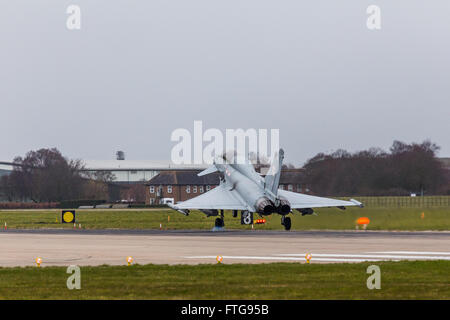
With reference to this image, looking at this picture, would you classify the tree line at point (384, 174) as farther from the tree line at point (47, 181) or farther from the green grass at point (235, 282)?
the tree line at point (47, 181)

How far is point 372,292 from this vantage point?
16.3 metres

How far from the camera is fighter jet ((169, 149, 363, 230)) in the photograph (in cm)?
4691

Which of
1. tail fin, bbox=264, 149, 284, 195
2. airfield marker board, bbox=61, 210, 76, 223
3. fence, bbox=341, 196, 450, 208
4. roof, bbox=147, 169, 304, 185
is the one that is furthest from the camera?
roof, bbox=147, 169, 304, 185

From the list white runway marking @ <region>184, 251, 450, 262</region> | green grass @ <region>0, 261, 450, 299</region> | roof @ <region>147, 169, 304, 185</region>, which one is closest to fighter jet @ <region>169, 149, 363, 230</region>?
white runway marking @ <region>184, 251, 450, 262</region>

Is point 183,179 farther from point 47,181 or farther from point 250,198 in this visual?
point 250,198

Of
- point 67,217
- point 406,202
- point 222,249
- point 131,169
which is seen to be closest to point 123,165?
point 131,169

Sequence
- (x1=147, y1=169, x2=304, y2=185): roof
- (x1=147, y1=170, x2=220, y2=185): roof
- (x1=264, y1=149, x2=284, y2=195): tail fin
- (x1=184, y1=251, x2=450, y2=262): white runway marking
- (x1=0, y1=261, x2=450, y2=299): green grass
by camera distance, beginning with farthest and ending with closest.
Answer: (x1=147, y1=170, x2=220, y2=185): roof < (x1=147, y1=169, x2=304, y2=185): roof < (x1=264, y1=149, x2=284, y2=195): tail fin < (x1=184, y1=251, x2=450, y2=262): white runway marking < (x1=0, y1=261, x2=450, y2=299): green grass

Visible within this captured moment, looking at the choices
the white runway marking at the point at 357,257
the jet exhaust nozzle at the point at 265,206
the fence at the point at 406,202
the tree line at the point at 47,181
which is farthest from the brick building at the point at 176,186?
the white runway marking at the point at 357,257

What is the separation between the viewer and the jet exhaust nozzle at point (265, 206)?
46922 millimetres

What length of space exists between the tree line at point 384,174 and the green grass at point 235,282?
2970cm

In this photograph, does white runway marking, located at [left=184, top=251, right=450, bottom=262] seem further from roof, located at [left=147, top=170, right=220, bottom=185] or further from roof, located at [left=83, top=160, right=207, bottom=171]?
A: roof, located at [left=83, top=160, right=207, bottom=171]
